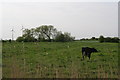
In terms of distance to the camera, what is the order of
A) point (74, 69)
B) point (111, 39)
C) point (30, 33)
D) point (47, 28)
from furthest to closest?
1. point (47, 28)
2. point (30, 33)
3. point (111, 39)
4. point (74, 69)

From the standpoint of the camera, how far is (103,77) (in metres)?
5.91

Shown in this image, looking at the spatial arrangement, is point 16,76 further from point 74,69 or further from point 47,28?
point 47,28

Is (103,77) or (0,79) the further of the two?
(0,79)

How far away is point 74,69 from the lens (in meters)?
5.88

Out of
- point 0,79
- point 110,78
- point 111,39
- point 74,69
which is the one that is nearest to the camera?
point 74,69

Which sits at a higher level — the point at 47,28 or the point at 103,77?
the point at 47,28

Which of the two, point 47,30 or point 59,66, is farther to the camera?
point 47,30

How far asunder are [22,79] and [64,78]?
113 centimetres

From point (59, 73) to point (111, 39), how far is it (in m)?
32.8

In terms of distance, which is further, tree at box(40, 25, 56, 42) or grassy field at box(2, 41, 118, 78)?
tree at box(40, 25, 56, 42)

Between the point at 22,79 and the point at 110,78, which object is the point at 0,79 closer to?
the point at 22,79

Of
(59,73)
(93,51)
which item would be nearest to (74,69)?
(59,73)

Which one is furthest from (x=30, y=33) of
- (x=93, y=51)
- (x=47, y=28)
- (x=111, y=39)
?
(x=93, y=51)

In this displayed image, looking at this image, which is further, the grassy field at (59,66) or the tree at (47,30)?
the tree at (47,30)
